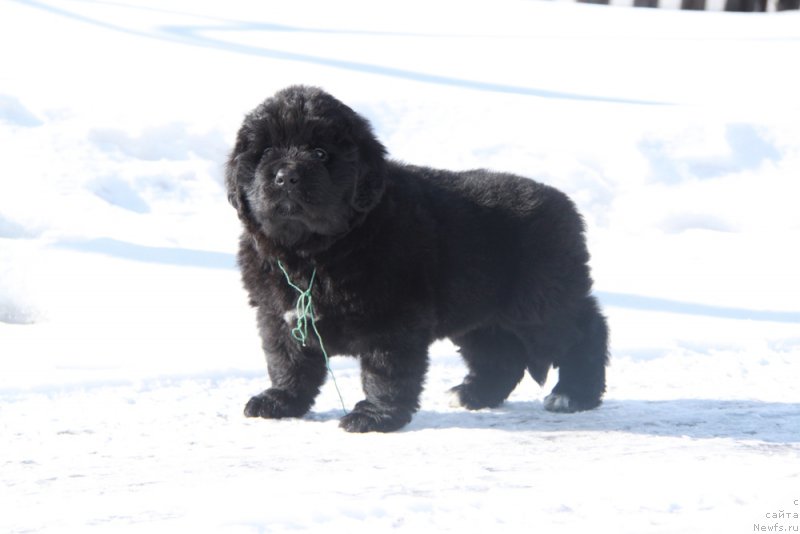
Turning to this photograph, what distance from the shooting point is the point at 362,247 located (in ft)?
13.6

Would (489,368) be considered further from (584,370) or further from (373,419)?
(373,419)

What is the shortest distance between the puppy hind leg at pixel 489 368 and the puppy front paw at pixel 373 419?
→ 1.99 feet

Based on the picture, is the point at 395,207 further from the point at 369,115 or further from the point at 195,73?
the point at 195,73

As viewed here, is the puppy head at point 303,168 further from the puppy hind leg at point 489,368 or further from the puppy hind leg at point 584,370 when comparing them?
the puppy hind leg at point 584,370

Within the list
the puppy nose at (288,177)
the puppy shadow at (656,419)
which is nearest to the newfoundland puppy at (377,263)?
the puppy nose at (288,177)

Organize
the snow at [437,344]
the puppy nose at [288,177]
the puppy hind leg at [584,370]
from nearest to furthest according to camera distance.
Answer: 1. the snow at [437,344]
2. the puppy nose at [288,177]
3. the puppy hind leg at [584,370]

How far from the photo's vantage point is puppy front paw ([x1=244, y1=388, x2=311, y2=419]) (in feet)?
14.0

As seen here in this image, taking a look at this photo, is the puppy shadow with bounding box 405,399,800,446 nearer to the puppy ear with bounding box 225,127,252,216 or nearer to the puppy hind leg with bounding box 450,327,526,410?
the puppy hind leg with bounding box 450,327,526,410

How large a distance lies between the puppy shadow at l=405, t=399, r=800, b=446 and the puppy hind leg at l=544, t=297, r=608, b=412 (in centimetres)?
6

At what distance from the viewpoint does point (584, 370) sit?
4699 millimetres

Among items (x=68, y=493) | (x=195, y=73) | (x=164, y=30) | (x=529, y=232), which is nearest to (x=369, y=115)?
(x=195, y=73)

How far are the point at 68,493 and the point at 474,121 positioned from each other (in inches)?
273

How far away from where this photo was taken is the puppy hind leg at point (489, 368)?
4.73 meters

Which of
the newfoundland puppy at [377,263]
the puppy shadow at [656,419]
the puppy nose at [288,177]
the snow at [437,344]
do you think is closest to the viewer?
the snow at [437,344]
